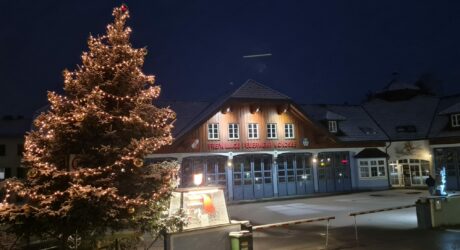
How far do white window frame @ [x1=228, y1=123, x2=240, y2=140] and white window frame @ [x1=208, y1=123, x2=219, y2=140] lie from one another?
870 mm

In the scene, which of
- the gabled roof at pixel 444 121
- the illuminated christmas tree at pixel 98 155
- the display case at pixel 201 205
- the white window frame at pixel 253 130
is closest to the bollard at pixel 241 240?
the display case at pixel 201 205

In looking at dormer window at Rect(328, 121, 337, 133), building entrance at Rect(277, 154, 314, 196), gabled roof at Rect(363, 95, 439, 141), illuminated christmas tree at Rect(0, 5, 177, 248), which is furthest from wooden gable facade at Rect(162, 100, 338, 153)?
illuminated christmas tree at Rect(0, 5, 177, 248)

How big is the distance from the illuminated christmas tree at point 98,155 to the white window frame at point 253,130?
17940 millimetres

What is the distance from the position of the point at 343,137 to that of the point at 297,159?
4779 millimetres

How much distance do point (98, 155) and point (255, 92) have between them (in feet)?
63.6

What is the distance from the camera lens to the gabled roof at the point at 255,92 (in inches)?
1099

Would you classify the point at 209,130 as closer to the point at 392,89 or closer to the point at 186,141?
the point at 186,141

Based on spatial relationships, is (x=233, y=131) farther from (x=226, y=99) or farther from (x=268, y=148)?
(x=268, y=148)

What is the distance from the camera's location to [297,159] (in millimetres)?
30516

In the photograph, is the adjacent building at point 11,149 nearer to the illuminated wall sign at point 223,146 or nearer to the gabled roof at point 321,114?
the illuminated wall sign at point 223,146

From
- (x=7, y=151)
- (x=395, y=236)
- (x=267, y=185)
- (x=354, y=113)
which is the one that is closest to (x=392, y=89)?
(x=354, y=113)

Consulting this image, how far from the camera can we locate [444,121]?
104 feet

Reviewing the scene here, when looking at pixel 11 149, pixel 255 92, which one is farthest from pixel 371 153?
pixel 11 149

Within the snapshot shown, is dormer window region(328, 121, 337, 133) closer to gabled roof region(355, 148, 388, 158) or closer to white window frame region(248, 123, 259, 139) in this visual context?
gabled roof region(355, 148, 388, 158)
